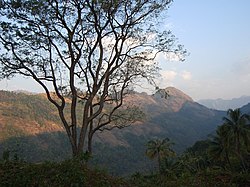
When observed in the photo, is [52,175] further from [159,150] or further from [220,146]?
[159,150]

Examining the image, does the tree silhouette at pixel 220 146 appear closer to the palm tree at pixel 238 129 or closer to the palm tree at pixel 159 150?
the palm tree at pixel 238 129

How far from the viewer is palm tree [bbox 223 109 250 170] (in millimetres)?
39375

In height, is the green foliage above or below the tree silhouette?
above

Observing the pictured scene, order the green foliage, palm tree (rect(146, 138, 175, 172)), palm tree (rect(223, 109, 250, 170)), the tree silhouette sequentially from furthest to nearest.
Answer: palm tree (rect(146, 138, 175, 172)) → the tree silhouette → palm tree (rect(223, 109, 250, 170)) → the green foliage

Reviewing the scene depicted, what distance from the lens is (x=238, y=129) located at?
39719mm

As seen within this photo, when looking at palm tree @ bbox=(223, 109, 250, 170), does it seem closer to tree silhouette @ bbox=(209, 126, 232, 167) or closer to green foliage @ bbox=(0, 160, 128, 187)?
tree silhouette @ bbox=(209, 126, 232, 167)

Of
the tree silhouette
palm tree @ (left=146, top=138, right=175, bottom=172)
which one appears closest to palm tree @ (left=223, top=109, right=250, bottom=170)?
the tree silhouette

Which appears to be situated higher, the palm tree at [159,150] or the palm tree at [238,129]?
the palm tree at [238,129]

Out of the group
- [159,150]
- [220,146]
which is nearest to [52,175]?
[220,146]

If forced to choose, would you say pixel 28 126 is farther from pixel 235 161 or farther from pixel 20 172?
pixel 20 172

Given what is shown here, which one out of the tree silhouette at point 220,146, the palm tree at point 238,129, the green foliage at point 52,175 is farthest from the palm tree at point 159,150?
the green foliage at point 52,175

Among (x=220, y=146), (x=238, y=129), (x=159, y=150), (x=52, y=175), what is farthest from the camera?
(x=159, y=150)

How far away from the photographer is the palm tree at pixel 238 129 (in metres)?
39.4

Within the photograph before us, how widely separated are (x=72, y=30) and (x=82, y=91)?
297 centimetres
